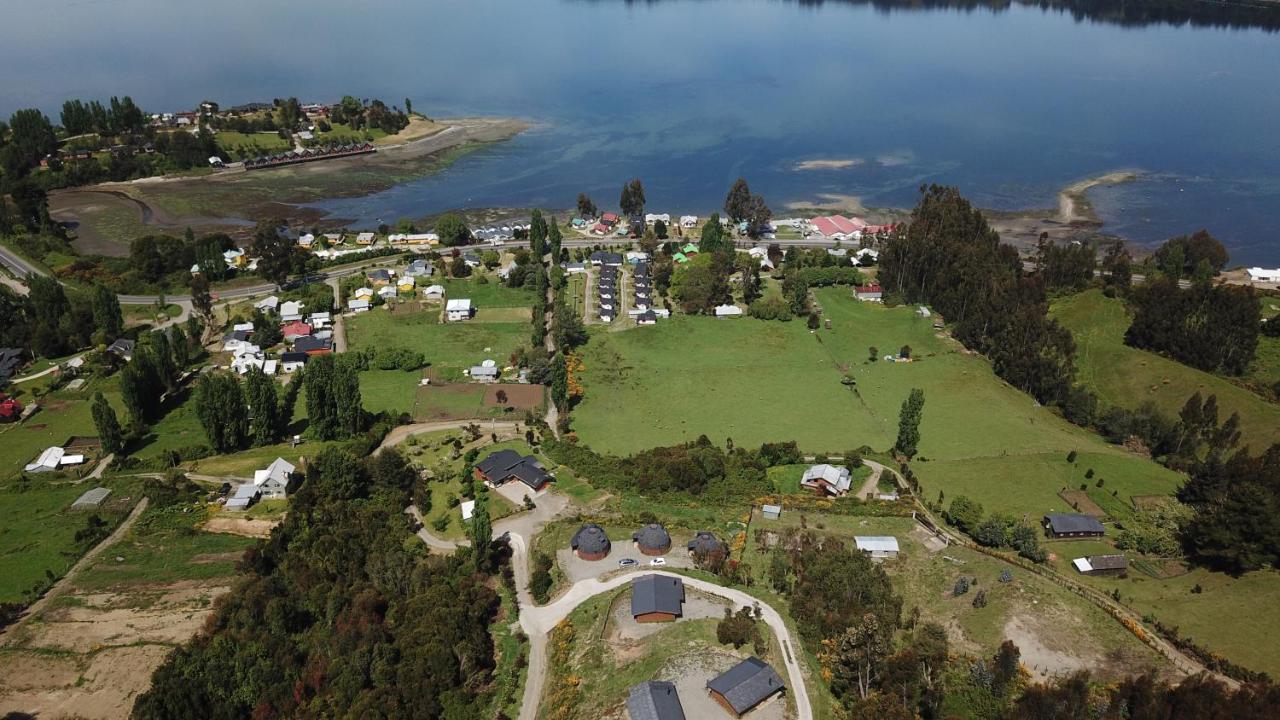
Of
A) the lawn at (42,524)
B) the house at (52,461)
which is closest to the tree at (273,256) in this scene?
the house at (52,461)

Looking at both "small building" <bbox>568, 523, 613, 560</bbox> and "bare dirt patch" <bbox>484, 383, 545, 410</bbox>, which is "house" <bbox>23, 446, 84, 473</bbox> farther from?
"small building" <bbox>568, 523, 613, 560</bbox>

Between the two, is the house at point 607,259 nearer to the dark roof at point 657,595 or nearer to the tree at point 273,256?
the tree at point 273,256

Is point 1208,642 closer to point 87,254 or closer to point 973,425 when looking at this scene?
point 973,425

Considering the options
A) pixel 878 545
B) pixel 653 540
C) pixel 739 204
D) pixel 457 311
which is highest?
pixel 739 204

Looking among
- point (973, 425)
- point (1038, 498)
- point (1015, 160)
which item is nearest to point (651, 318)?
point (973, 425)

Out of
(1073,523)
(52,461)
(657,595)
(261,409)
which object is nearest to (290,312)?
(261,409)

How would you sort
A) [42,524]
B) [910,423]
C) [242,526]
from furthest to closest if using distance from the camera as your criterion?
1. [910,423]
2. [242,526]
3. [42,524]

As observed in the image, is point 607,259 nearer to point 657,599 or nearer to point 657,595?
point 657,595
